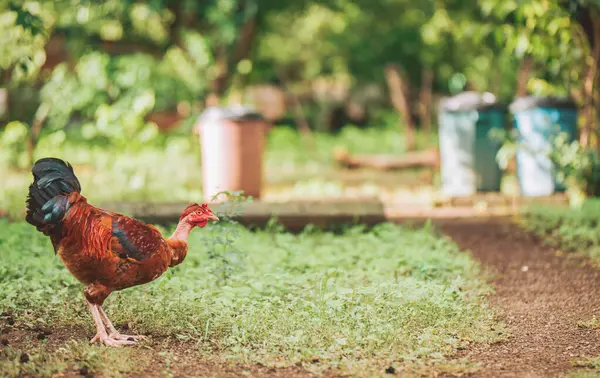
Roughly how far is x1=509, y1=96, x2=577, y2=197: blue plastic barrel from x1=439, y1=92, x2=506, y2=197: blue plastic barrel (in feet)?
1.04

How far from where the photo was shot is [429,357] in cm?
449

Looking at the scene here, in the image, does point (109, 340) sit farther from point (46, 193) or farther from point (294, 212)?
point (294, 212)

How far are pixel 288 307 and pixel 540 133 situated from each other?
245 inches

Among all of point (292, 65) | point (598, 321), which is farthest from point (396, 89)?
point (598, 321)

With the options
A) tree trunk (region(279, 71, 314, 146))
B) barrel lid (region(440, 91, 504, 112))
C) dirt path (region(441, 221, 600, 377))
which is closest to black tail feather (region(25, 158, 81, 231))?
dirt path (region(441, 221, 600, 377))

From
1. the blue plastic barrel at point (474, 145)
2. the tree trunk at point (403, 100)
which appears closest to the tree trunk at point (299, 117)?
the tree trunk at point (403, 100)

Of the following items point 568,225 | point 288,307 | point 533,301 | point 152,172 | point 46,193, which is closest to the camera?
point 46,193

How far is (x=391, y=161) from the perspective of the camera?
47.8 feet

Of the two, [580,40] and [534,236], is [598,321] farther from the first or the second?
[580,40]

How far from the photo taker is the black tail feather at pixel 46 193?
14.8 ft

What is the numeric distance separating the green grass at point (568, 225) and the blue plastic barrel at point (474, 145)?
1308 millimetres

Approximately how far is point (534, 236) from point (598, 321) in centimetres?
330

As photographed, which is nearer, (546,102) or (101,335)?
(101,335)

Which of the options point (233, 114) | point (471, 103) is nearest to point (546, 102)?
point (471, 103)
